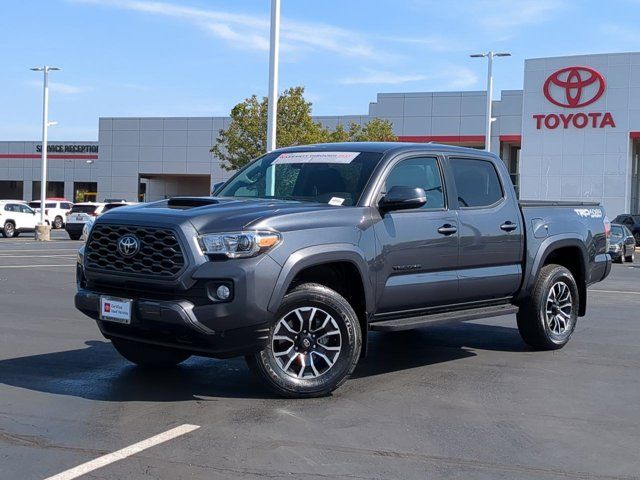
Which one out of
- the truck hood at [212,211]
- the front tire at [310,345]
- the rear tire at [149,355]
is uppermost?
the truck hood at [212,211]

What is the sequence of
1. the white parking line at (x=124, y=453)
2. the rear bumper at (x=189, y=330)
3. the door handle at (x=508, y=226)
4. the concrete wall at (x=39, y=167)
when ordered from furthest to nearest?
the concrete wall at (x=39, y=167) < the door handle at (x=508, y=226) < the rear bumper at (x=189, y=330) < the white parking line at (x=124, y=453)

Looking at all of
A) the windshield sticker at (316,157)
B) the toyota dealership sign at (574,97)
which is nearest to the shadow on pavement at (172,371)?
the windshield sticker at (316,157)

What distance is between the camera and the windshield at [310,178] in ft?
23.0

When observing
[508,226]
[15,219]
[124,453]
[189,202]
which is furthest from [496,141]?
[124,453]

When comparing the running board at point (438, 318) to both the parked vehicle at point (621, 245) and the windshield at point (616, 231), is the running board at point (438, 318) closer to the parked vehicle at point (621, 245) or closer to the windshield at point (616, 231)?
the parked vehicle at point (621, 245)

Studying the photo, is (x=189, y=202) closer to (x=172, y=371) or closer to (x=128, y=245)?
(x=128, y=245)

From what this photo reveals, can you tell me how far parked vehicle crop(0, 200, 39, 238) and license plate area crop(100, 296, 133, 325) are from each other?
3232 centimetres

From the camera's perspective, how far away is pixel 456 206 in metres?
7.54

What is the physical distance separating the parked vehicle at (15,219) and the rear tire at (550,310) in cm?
3181

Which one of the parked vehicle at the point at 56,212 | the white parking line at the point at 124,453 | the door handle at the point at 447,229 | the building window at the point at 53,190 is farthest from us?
the building window at the point at 53,190

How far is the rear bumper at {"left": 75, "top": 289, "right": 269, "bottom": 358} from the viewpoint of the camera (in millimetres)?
5773

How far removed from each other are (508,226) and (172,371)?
337 cm

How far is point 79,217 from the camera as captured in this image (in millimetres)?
35219

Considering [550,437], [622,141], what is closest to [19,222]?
[622,141]
